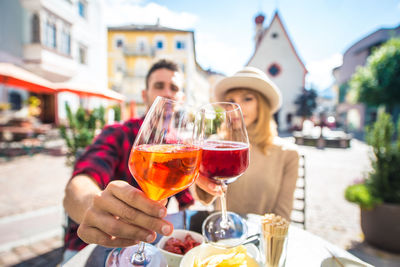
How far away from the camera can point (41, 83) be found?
298 inches

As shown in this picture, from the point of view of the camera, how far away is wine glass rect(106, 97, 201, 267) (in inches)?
29.0

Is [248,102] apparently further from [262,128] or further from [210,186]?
[210,186]

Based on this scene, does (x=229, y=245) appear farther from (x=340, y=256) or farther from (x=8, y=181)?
(x=8, y=181)

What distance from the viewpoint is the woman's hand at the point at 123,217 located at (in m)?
0.71

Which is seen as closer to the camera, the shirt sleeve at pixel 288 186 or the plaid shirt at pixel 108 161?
the plaid shirt at pixel 108 161

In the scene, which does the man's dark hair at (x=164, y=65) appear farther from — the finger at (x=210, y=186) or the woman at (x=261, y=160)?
the finger at (x=210, y=186)

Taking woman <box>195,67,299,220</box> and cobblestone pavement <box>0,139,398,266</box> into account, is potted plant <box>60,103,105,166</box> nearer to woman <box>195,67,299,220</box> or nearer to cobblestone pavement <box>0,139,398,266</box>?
cobblestone pavement <box>0,139,398,266</box>

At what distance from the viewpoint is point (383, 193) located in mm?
2793

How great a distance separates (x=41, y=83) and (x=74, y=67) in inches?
320

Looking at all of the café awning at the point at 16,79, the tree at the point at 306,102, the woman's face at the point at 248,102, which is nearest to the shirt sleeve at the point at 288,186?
the woman's face at the point at 248,102

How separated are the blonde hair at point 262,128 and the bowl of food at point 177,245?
1.32 meters

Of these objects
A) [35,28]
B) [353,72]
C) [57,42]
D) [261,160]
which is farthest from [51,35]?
[353,72]

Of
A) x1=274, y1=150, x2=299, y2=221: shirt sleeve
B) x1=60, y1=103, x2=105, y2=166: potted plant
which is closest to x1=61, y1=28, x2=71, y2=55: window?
x1=60, y1=103, x2=105, y2=166: potted plant

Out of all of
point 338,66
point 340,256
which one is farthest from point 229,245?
point 338,66
